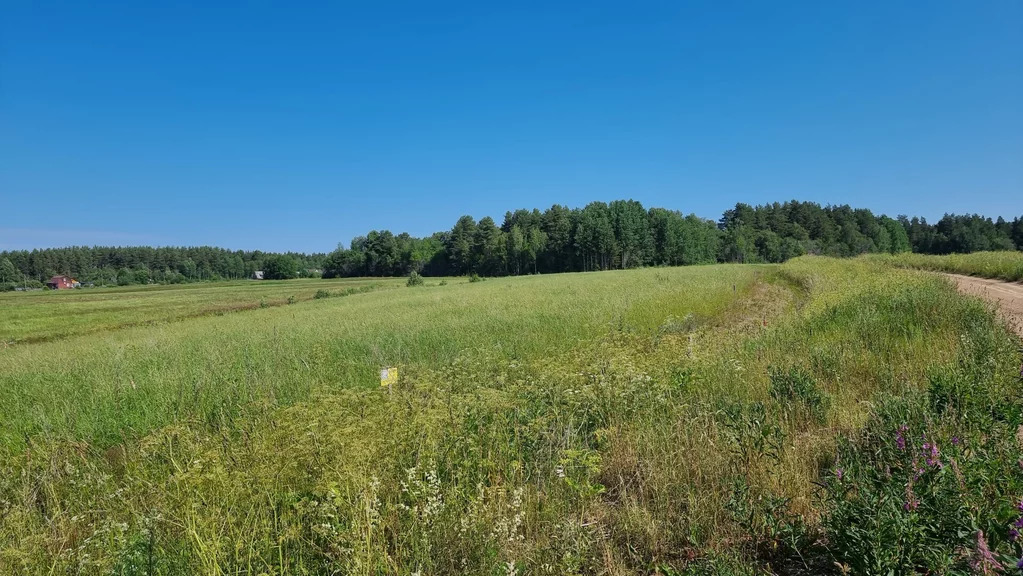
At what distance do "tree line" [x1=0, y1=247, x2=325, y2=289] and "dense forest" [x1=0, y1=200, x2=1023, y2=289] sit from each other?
1.31 feet

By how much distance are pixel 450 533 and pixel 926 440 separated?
10.5ft

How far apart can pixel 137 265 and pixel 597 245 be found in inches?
5793

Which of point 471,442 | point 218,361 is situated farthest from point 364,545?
point 218,361

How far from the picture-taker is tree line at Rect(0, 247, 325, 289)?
120750 mm

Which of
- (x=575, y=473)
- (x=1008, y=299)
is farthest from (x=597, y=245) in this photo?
(x=575, y=473)

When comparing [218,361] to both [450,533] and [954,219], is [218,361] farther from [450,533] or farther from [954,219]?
[954,219]

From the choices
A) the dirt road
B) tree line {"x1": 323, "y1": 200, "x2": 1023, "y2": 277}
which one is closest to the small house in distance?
tree line {"x1": 323, "y1": 200, "x2": 1023, "y2": 277}

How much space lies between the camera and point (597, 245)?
309 ft

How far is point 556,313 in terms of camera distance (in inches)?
625

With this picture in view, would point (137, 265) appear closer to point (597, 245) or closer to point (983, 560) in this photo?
point (597, 245)

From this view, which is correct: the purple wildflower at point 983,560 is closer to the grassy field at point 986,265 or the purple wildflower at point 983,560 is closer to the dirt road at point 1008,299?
the dirt road at point 1008,299

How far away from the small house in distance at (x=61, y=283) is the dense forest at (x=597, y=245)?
3335 mm

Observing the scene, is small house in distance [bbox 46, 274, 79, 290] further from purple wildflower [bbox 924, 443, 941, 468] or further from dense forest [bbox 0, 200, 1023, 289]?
purple wildflower [bbox 924, 443, 941, 468]

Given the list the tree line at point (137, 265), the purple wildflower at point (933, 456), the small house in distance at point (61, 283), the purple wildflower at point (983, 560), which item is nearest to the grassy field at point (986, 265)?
the purple wildflower at point (933, 456)
